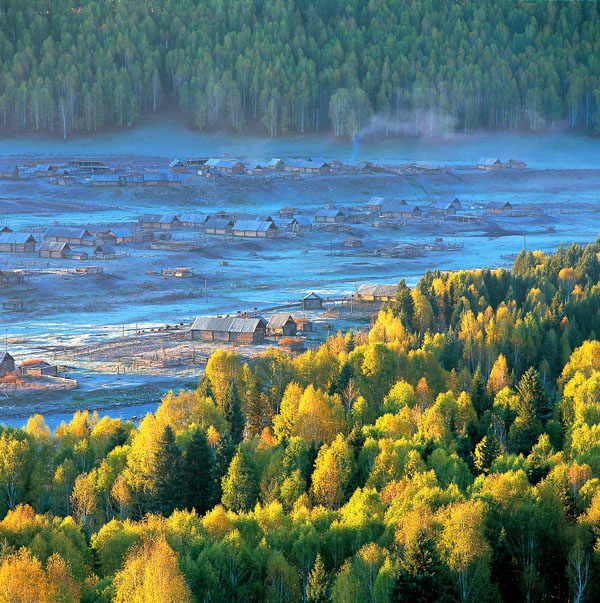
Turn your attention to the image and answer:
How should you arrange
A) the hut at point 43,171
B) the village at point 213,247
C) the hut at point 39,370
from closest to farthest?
the hut at point 39,370
the village at point 213,247
the hut at point 43,171

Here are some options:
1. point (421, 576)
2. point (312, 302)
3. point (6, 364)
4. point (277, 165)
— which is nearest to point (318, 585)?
point (421, 576)

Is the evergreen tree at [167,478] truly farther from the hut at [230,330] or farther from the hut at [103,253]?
the hut at [103,253]

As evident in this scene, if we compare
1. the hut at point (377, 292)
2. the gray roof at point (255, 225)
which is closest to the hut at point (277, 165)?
the gray roof at point (255, 225)

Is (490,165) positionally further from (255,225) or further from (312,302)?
(312,302)

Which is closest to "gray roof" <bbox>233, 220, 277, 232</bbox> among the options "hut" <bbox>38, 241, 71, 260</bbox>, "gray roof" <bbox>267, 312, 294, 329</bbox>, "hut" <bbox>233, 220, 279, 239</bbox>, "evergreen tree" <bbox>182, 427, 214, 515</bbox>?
"hut" <bbox>233, 220, 279, 239</bbox>

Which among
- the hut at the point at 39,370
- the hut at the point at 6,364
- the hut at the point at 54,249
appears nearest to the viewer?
the hut at the point at 6,364

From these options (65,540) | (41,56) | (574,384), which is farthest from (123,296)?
(41,56)

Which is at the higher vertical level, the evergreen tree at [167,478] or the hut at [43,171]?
the hut at [43,171]

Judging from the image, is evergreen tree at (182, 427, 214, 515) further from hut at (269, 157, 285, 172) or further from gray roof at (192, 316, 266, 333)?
hut at (269, 157, 285, 172)
